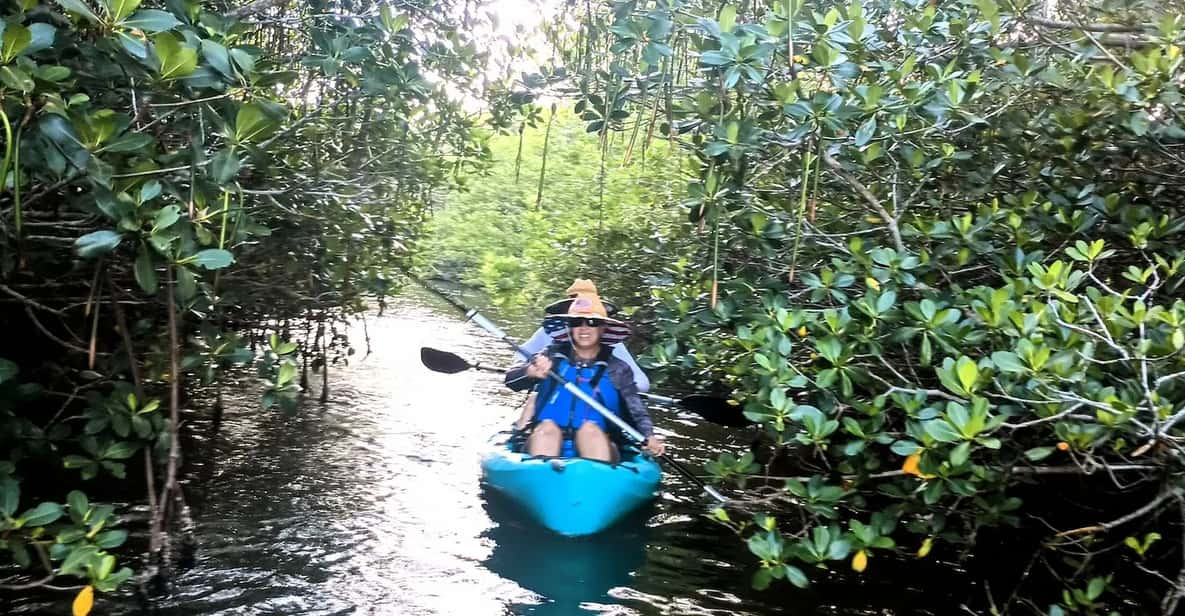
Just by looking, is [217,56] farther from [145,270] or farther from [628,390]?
[628,390]

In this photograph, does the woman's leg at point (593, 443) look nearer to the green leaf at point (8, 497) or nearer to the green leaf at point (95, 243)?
the green leaf at point (8, 497)

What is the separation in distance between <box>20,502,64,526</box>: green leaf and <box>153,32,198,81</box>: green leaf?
51.1 inches

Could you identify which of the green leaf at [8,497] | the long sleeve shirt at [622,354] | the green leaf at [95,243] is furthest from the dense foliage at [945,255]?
the green leaf at [8,497]

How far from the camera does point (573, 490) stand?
4777mm

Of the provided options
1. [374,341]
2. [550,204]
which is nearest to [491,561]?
[374,341]

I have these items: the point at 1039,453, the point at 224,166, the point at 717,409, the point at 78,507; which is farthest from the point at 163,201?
the point at 717,409

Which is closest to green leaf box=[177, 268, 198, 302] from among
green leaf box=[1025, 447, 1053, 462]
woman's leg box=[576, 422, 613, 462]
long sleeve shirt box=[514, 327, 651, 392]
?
green leaf box=[1025, 447, 1053, 462]

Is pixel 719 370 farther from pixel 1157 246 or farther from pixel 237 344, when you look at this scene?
pixel 237 344

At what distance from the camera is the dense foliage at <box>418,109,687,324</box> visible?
750 centimetres

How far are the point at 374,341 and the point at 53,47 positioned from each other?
8430 mm

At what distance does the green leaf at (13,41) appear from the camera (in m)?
2.01

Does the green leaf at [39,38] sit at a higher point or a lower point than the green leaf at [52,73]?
higher

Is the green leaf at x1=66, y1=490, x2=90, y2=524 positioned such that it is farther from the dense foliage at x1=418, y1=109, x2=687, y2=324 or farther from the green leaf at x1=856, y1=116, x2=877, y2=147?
the green leaf at x1=856, y1=116, x2=877, y2=147

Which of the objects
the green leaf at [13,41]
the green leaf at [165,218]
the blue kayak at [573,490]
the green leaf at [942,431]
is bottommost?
the blue kayak at [573,490]
